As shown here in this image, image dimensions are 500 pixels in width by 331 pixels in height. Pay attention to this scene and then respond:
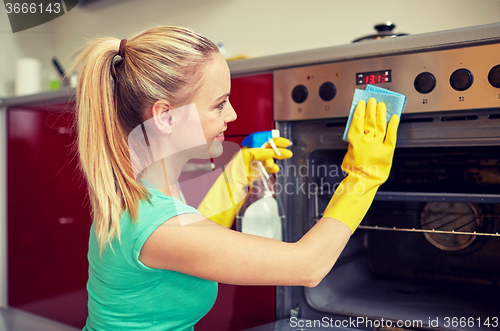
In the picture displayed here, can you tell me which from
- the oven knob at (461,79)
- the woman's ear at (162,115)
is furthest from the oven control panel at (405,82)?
the woman's ear at (162,115)

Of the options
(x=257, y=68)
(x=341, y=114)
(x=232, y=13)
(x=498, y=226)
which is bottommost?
(x=498, y=226)

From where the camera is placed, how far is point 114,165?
776 millimetres

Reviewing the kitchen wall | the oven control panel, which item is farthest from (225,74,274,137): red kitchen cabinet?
the kitchen wall

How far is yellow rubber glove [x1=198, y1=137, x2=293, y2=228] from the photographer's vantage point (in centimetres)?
99

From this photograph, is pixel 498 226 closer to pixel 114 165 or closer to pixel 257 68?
pixel 257 68

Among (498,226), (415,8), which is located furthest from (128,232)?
(415,8)

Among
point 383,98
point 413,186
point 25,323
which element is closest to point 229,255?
point 383,98

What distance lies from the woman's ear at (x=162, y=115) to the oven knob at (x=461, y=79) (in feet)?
2.05

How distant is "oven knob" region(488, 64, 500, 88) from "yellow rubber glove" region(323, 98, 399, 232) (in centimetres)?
20

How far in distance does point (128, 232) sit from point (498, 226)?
0.88m

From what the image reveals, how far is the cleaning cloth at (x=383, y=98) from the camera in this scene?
87 cm

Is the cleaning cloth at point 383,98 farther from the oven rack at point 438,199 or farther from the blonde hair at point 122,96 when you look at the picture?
the blonde hair at point 122,96

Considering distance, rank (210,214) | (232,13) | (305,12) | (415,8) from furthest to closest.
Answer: (232,13) < (305,12) < (415,8) < (210,214)

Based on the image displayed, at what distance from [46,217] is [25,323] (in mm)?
454
